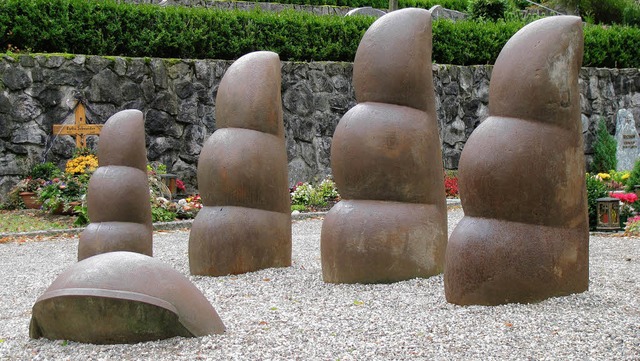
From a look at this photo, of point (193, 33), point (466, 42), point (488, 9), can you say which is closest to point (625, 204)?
point (466, 42)

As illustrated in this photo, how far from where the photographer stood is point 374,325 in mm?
5000

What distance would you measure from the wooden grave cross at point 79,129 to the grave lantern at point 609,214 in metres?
8.42

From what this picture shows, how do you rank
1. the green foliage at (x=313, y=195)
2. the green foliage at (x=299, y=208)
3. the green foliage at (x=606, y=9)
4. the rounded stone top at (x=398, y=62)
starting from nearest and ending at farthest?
1. the rounded stone top at (x=398, y=62)
2. the green foliage at (x=299, y=208)
3. the green foliage at (x=313, y=195)
4. the green foliage at (x=606, y=9)

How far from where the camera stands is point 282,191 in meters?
7.60

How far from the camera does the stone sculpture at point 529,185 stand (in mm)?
5297

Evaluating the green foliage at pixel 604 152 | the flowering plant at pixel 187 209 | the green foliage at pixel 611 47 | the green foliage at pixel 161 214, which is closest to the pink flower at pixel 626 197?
the flowering plant at pixel 187 209

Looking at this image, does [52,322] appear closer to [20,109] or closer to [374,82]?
[374,82]

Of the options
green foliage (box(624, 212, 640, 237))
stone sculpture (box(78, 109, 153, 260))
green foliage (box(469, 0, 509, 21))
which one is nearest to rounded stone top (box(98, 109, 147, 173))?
stone sculpture (box(78, 109, 153, 260))

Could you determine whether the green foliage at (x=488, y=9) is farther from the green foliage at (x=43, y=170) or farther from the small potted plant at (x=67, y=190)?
the green foliage at (x=43, y=170)

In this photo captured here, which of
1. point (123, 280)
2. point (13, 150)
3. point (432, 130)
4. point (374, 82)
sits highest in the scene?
point (374, 82)

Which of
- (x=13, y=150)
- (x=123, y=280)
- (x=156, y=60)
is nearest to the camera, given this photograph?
(x=123, y=280)

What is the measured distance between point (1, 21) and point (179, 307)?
427 inches

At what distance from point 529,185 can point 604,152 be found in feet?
47.1

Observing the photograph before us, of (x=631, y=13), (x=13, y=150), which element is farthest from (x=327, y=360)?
(x=631, y=13)
